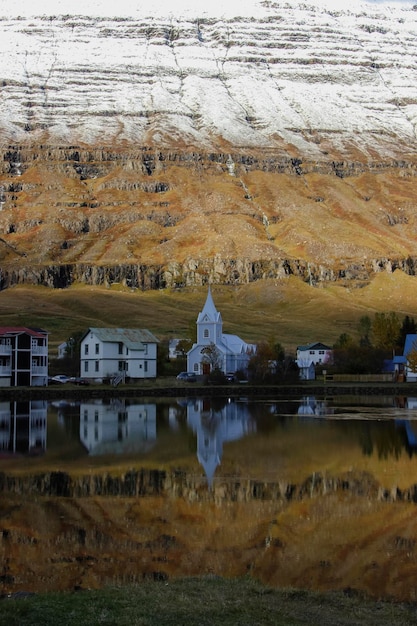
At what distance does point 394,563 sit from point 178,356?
372 feet

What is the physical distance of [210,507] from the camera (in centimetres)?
2225

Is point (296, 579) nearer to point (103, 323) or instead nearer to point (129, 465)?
point (129, 465)

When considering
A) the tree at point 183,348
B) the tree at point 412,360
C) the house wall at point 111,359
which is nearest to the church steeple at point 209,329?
the house wall at point 111,359

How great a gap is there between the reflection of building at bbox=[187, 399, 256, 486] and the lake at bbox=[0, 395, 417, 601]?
0.16 metres

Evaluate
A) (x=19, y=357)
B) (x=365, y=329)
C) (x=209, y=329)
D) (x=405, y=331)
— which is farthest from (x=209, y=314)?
(x=365, y=329)

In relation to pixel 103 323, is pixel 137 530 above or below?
below

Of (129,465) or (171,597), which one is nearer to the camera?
(171,597)

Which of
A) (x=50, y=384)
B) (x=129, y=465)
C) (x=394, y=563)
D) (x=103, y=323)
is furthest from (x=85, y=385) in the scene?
(x=103, y=323)

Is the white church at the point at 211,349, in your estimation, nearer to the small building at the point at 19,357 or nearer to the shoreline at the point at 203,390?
the shoreline at the point at 203,390

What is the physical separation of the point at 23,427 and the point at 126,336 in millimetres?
48932

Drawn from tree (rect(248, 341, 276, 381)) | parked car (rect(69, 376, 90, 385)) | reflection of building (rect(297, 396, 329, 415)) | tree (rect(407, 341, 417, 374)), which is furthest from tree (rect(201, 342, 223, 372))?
reflection of building (rect(297, 396, 329, 415))

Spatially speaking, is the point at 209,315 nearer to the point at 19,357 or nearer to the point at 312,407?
the point at 19,357

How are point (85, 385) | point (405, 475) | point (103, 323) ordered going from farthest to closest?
point (103, 323), point (85, 385), point (405, 475)

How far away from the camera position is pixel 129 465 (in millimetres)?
29984
